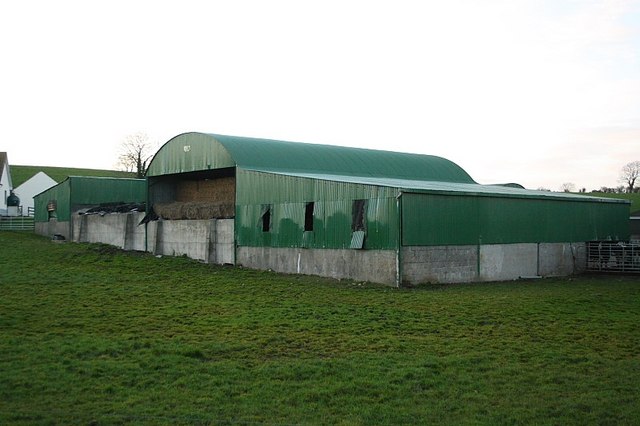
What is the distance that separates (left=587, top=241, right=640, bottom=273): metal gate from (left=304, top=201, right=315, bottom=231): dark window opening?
17559 mm

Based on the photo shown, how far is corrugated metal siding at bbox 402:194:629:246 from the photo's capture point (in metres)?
29.2

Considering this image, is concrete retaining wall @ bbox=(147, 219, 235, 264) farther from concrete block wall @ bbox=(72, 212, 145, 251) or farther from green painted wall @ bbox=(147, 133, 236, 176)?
green painted wall @ bbox=(147, 133, 236, 176)

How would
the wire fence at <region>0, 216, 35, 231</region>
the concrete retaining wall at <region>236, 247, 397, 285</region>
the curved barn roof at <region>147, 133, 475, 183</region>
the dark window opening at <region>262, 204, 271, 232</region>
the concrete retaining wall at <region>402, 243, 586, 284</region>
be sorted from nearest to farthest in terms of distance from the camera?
1. the concrete retaining wall at <region>236, 247, 397, 285</region>
2. the concrete retaining wall at <region>402, 243, 586, 284</region>
3. the dark window opening at <region>262, 204, 271, 232</region>
4. the curved barn roof at <region>147, 133, 475, 183</region>
5. the wire fence at <region>0, 216, 35, 231</region>

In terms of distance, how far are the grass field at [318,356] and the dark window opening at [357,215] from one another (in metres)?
3.87

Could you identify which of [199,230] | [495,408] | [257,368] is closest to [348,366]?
[257,368]

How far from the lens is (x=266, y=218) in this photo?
119ft

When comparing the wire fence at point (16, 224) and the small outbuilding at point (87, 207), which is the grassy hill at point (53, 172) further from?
the small outbuilding at point (87, 207)

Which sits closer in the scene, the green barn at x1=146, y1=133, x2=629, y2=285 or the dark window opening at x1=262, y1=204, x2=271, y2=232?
the green barn at x1=146, y1=133, x2=629, y2=285

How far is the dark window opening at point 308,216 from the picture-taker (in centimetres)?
3319

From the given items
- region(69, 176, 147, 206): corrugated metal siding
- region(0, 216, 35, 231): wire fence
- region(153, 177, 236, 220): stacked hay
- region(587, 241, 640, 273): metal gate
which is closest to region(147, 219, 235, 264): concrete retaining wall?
region(153, 177, 236, 220): stacked hay

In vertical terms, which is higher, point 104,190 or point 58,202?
point 104,190

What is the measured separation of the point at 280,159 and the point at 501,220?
579 inches

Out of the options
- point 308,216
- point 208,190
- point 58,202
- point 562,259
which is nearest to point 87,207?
point 58,202

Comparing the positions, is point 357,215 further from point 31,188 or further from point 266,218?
point 31,188
